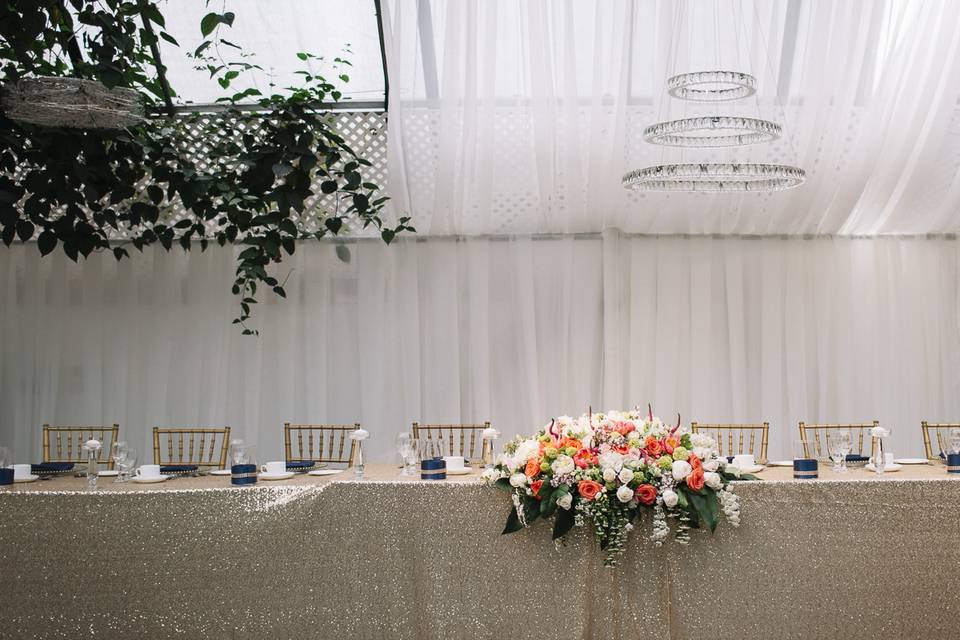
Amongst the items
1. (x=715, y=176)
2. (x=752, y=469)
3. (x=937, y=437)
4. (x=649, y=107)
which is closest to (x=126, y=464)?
(x=752, y=469)

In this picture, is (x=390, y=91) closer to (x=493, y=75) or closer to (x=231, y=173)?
(x=493, y=75)

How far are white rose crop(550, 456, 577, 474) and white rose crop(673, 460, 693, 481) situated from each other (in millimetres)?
311

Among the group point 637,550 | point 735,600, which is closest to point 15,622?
point 637,550

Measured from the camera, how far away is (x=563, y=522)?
3.04 metres

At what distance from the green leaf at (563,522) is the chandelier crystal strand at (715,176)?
1.57 metres

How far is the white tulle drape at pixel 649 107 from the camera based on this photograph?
5.05 meters

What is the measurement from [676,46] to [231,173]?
8.45ft

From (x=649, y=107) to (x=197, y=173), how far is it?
2564 millimetres

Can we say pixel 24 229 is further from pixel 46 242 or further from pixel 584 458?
pixel 584 458

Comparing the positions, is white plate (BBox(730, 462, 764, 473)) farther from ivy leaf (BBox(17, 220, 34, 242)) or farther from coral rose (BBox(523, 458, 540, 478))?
ivy leaf (BBox(17, 220, 34, 242))

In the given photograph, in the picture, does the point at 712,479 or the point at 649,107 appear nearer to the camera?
the point at 712,479

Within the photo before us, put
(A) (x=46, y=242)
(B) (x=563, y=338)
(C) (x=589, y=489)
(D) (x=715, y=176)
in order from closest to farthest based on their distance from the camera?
(C) (x=589, y=489)
(D) (x=715, y=176)
(A) (x=46, y=242)
(B) (x=563, y=338)

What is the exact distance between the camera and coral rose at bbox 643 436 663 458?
10.0 ft

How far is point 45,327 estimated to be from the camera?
20.5 feet
